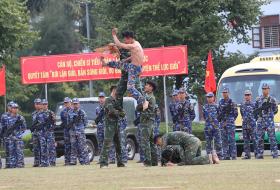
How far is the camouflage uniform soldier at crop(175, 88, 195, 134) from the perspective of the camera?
2119 centimetres

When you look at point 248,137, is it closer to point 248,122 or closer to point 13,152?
point 248,122

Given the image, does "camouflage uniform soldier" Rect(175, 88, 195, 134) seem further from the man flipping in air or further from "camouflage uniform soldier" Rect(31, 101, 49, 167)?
the man flipping in air

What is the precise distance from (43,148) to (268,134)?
5601 mm

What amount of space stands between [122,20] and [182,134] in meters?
20.3

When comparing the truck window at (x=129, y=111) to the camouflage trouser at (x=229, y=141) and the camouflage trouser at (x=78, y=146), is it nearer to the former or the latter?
the camouflage trouser at (x=78, y=146)

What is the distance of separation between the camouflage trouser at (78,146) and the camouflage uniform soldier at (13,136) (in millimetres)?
1299

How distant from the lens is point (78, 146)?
890 inches

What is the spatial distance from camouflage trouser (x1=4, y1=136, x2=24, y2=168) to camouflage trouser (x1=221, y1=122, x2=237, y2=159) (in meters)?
5.07

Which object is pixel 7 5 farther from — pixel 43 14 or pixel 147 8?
pixel 43 14

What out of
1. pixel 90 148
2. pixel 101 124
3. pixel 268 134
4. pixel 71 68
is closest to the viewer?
pixel 268 134

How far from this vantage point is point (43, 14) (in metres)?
55.8

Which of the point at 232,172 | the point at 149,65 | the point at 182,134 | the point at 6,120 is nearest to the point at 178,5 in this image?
the point at 149,65

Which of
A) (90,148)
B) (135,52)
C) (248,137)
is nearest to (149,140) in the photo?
(135,52)

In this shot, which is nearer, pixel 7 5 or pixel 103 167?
pixel 103 167
